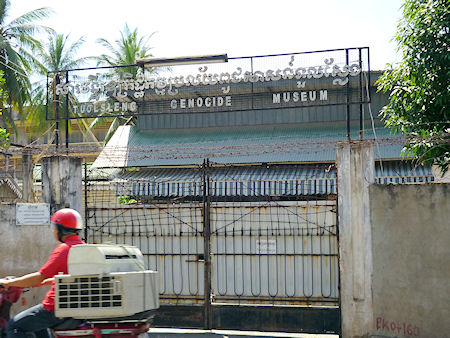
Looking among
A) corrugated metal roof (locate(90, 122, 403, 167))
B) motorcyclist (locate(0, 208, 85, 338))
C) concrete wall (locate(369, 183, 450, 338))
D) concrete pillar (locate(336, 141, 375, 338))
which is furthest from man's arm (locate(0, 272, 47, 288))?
corrugated metal roof (locate(90, 122, 403, 167))

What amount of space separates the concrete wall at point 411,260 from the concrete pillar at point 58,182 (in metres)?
4.45

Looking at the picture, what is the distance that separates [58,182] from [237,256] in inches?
116

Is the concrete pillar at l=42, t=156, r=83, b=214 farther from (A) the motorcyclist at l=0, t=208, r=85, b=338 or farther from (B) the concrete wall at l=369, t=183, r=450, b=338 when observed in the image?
(B) the concrete wall at l=369, t=183, r=450, b=338

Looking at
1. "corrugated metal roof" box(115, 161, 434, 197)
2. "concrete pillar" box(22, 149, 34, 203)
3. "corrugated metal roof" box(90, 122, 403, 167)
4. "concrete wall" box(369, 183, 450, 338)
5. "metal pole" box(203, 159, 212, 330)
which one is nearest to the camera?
"concrete wall" box(369, 183, 450, 338)

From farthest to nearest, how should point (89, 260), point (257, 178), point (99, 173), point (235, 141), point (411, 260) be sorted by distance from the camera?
point (235, 141) → point (257, 178) → point (99, 173) → point (411, 260) → point (89, 260)

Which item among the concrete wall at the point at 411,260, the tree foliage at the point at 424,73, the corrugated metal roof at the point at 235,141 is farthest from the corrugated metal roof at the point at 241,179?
the concrete wall at the point at 411,260

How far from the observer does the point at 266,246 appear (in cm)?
831

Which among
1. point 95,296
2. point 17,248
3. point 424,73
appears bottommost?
point 95,296

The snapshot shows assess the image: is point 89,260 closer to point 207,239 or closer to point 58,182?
point 207,239

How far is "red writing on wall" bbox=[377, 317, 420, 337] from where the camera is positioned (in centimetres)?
718

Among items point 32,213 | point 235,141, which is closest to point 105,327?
point 32,213

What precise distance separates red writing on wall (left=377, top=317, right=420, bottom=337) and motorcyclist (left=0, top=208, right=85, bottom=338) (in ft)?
14.2

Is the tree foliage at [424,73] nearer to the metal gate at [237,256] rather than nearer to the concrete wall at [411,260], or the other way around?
the concrete wall at [411,260]

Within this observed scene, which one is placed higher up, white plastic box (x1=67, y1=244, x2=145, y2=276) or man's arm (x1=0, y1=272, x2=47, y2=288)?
white plastic box (x1=67, y1=244, x2=145, y2=276)
